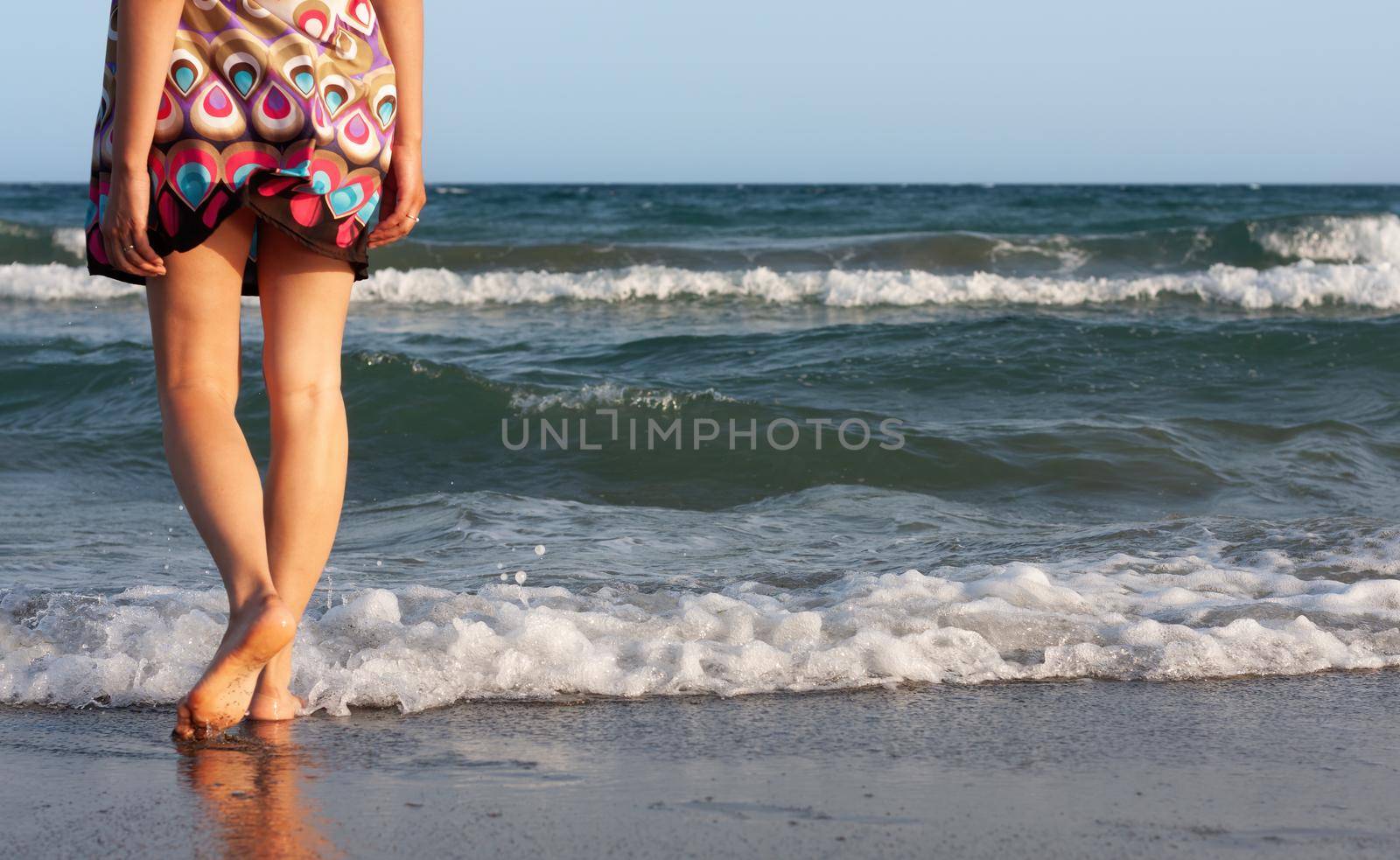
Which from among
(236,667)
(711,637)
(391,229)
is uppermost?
(391,229)

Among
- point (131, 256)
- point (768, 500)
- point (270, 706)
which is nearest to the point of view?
point (131, 256)

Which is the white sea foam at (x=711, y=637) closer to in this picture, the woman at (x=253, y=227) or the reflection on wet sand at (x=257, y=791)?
the reflection on wet sand at (x=257, y=791)

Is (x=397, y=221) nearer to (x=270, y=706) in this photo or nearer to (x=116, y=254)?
(x=116, y=254)

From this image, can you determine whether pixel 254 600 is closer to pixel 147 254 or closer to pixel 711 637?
pixel 147 254

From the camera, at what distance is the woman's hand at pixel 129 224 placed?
1801 mm

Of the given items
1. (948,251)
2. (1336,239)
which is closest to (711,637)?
(948,251)

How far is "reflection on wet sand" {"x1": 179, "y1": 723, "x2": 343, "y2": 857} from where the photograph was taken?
1559 mm

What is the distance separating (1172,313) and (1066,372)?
148 inches

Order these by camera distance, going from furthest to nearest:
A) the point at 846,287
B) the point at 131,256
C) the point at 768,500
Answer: the point at 846,287 → the point at 768,500 → the point at 131,256

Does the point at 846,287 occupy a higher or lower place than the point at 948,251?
lower

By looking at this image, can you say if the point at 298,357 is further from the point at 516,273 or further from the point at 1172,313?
the point at 516,273

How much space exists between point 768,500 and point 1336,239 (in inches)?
490

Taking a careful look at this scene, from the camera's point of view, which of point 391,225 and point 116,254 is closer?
point 116,254

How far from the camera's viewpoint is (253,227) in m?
1.95
